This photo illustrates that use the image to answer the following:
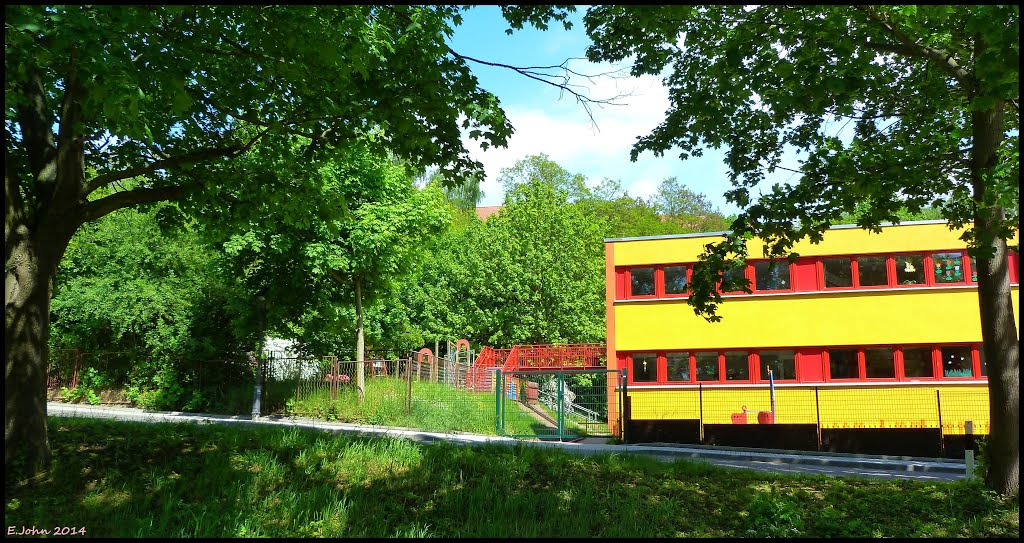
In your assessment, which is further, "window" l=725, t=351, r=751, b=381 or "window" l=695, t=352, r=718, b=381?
"window" l=695, t=352, r=718, b=381

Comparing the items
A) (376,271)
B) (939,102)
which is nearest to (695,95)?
(939,102)

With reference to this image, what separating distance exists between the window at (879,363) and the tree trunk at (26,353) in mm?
21191

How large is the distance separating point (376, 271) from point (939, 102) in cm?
1536

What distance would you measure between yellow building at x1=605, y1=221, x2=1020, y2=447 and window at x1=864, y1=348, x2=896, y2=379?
1.2 inches

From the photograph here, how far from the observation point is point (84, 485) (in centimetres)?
710

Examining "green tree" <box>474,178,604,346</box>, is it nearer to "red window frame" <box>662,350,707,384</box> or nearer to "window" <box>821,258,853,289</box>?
"red window frame" <box>662,350,707,384</box>

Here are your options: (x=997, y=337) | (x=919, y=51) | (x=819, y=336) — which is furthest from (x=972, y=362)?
(x=919, y=51)

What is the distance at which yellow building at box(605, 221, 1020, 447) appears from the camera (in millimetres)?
21016

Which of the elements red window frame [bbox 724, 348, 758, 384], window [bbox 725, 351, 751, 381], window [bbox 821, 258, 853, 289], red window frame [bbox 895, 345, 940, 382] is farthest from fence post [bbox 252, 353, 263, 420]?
red window frame [bbox 895, 345, 940, 382]

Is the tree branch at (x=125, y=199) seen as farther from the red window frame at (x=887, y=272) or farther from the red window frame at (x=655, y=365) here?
the red window frame at (x=887, y=272)

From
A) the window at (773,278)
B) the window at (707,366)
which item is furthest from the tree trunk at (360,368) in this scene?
the window at (773,278)

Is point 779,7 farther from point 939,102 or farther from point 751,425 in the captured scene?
point 751,425

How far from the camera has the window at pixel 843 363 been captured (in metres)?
21.8

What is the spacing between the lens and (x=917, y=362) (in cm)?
2150
